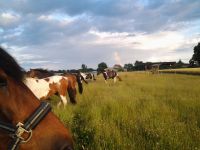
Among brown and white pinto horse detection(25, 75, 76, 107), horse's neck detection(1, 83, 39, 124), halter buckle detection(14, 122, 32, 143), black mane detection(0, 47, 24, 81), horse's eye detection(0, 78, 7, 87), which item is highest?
black mane detection(0, 47, 24, 81)

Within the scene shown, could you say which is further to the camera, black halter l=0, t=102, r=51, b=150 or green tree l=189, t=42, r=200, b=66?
green tree l=189, t=42, r=200, b=66

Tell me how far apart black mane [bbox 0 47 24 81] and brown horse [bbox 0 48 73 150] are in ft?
0.12

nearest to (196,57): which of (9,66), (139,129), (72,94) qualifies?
(72,94)

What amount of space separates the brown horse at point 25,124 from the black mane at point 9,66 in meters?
0.04

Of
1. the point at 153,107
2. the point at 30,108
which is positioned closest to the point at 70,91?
the point at 153,107

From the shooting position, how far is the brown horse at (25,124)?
2.51 metres

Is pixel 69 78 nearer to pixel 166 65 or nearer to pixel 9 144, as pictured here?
pixel 9 144

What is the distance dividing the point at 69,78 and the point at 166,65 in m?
83.8

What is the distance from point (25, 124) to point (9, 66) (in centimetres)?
52

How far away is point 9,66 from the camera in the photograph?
2762 millimetres

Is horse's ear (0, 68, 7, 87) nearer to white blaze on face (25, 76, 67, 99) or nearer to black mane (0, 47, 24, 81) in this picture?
black mane (0, 47, 24, 81)

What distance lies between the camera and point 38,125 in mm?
2602

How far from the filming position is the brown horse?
98.8 inches

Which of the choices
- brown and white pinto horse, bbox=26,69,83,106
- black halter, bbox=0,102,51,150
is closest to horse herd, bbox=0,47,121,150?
black halter, bbox=0,102,51,150
